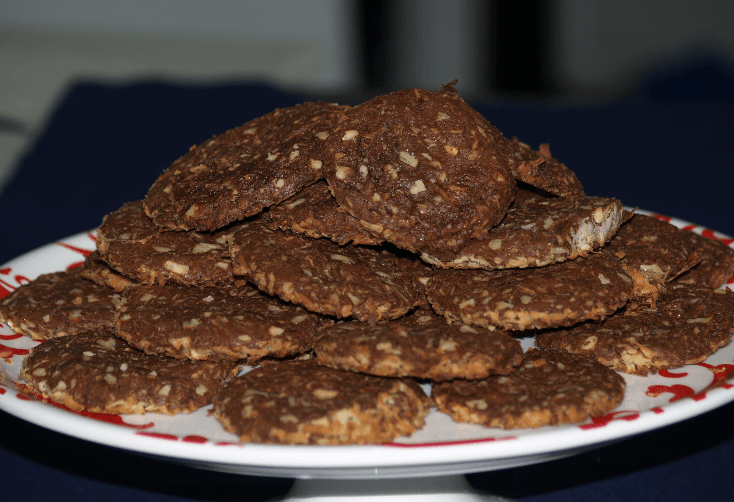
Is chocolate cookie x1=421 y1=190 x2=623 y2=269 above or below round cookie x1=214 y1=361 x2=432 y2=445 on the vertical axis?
above

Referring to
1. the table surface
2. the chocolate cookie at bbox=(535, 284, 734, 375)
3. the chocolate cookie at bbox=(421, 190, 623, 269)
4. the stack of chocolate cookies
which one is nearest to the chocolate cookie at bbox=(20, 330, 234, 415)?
the stack of chocolate cookies

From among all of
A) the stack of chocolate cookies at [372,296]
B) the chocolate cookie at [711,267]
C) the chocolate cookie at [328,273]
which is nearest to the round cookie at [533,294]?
the stack of chocolate cookies at [372,296]

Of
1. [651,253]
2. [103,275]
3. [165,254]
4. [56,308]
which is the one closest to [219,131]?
[103,275]

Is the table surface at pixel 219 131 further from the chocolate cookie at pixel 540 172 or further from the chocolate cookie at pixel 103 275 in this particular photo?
the chocolate cookie at pixel 540 172

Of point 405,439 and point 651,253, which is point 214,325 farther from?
point 651,253

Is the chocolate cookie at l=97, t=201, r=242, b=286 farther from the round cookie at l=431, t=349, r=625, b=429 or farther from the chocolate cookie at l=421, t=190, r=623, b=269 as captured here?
the round cookie at l=431, t=349, r=625, b=429

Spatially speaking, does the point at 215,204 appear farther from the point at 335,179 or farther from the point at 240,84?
the point at 240,84
